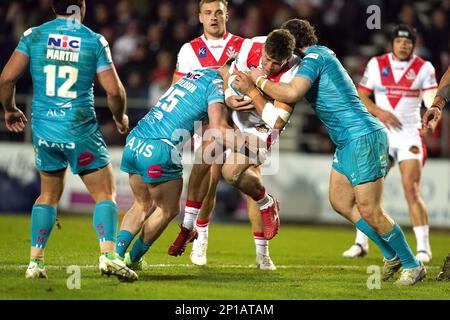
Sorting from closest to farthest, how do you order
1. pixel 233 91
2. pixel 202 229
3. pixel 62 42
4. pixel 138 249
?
pixel 62 42 → pixel 233 91 → pixel 138 249 → pixel 202 229

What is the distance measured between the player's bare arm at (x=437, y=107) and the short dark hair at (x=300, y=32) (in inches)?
56.7

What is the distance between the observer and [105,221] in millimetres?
8320

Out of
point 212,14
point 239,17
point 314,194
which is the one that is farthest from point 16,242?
point 239,17

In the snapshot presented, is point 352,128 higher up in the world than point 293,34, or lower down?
lower down

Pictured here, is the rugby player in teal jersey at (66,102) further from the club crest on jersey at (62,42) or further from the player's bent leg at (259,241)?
the player's bent leg at (259,241)

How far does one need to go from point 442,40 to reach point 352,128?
10770mm

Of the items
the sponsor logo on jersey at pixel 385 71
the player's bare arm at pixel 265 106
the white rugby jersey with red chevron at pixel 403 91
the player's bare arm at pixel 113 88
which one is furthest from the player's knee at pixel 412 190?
the player's bare arm at pixel 113 88

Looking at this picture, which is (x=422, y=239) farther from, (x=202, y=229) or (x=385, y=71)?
(x=202, y=229)

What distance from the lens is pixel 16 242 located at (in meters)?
11.8

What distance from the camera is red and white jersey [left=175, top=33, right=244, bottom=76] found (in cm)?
1089

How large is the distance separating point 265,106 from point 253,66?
94 centimetres

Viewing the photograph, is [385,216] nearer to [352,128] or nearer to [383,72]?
[352,128]

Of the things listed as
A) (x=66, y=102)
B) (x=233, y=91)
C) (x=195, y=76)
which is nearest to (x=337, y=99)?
(x=233, y=91)
